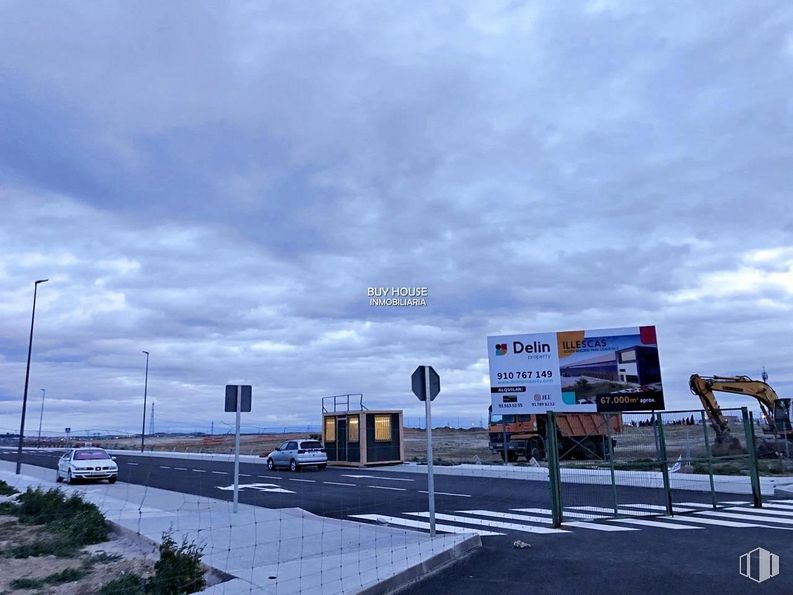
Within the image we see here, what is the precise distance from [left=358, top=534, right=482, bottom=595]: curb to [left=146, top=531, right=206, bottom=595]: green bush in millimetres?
2473

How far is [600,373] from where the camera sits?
34.4 m

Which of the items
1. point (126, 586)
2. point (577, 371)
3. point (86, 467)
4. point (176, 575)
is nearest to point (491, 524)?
point (176, 575)

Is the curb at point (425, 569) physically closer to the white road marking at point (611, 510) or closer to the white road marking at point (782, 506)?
the white road marking at point (611, 510)

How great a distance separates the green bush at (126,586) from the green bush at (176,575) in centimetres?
11

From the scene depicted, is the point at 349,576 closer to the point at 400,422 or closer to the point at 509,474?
the point at 509,474

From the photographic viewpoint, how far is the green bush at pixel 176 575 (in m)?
8.65

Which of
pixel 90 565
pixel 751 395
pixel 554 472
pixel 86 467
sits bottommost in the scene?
pixel 90 565

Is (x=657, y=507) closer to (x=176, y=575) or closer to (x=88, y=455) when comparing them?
(x=176, y=575)

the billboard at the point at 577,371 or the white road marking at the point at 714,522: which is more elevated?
the billboard at the point at 577,371

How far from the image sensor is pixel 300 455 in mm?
33781

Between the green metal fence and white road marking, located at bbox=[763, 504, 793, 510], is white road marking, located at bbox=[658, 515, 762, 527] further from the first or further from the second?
white road marking, located at bbox=[763, 504, 793, 510]

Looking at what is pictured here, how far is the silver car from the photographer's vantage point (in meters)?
33.8
